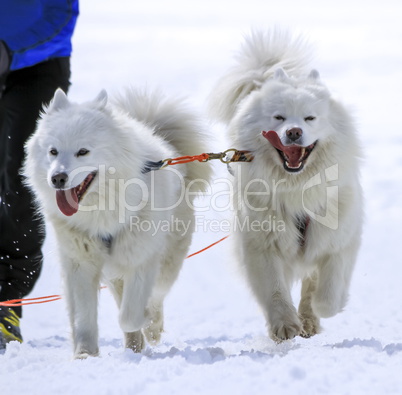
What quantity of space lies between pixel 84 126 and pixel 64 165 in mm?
257

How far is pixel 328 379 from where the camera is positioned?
2.46 metres

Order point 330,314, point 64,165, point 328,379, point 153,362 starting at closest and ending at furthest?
1. point 328,379
2. point 153,362
3. point 64,165
4. point 330,314

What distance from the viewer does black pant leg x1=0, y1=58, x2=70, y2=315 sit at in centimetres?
400

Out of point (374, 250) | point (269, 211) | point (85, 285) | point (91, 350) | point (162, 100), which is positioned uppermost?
point (162, 100)

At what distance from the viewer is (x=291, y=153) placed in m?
3.55

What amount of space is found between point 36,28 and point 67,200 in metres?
1.20

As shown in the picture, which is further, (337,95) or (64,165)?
(337,95)

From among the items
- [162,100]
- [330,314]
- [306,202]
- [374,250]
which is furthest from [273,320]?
[374,250]

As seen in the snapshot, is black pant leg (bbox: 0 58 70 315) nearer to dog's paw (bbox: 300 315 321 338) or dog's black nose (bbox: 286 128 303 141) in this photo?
dog's black nose (bbox: 286 128 303 141)

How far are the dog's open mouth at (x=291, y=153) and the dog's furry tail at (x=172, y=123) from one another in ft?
2.79

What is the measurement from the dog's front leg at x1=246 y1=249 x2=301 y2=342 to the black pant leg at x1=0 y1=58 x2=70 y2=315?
1258 millimetres

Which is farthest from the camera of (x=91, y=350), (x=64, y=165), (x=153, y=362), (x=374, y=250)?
(x=374, y=250)

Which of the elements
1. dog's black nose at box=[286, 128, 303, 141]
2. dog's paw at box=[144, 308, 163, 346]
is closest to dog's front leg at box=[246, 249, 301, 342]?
dog's black nose at box=[286, 128, 303, 141]

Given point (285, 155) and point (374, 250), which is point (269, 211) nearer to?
point (285, 155)
